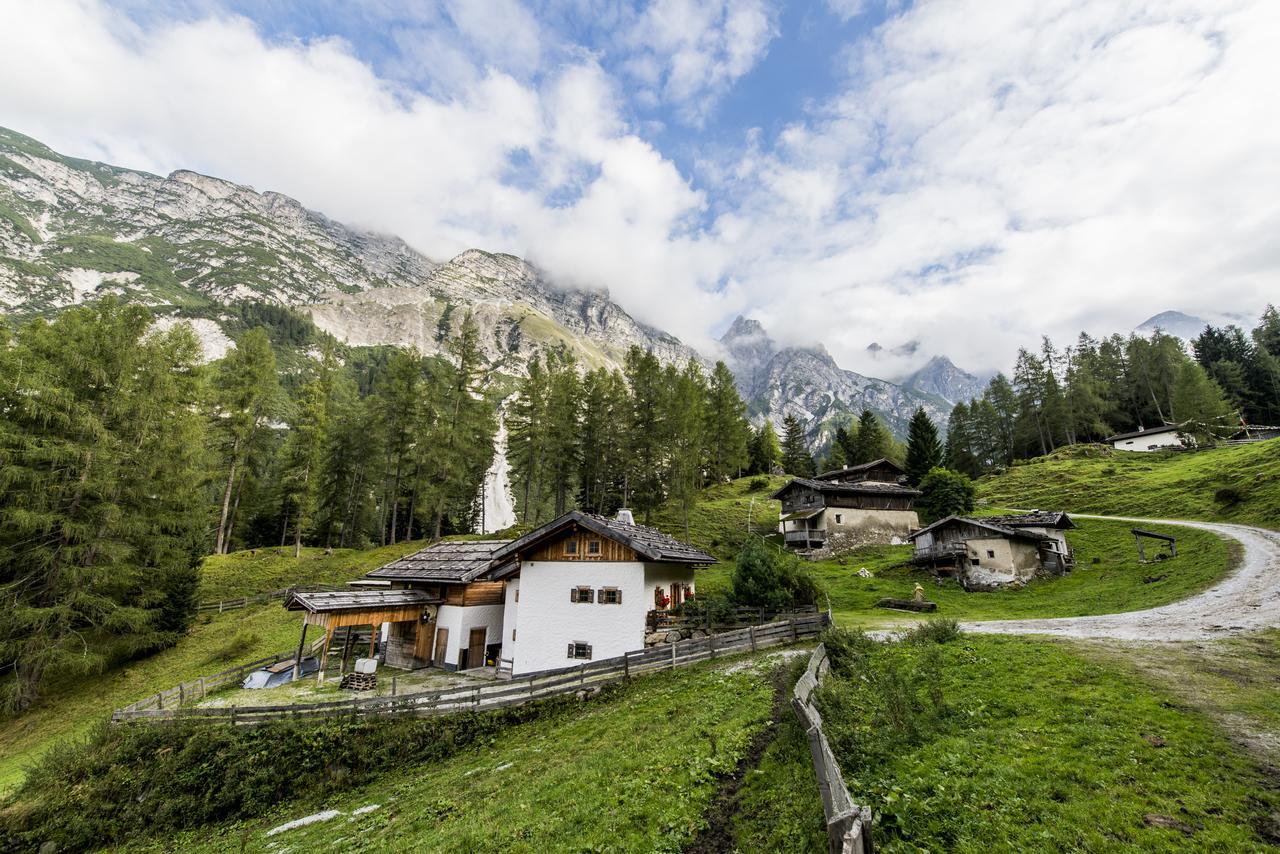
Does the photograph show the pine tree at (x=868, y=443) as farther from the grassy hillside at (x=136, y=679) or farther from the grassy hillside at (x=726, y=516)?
the grassy hillside at (x=136, y=679)

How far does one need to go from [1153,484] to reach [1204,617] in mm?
42113

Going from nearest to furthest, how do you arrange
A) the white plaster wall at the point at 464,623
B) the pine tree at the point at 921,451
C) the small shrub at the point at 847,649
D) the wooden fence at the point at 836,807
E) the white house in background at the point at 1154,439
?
the wooden fence at the point at 836,807 < the small shrub at the point at 847,649 < the white plaster wall at the point at 464,623 < the pine tree at the point at 921,451 < the white house in background at the point at 1154,439

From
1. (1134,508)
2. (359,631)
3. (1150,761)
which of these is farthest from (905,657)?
(1134,508)

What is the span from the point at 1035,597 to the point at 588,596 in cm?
2962

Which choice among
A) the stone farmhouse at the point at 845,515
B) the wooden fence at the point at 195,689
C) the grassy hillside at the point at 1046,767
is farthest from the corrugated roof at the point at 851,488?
the wooden fence at the point at 195,689

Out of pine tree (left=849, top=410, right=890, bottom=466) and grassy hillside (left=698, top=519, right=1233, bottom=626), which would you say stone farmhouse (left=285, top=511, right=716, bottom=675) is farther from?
pine tree (left=849, top=410, right=890, bottom=466)

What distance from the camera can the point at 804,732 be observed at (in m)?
11.0

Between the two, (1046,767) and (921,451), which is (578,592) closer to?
(1046,767)

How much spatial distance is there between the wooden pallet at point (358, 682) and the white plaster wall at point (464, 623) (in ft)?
12.7

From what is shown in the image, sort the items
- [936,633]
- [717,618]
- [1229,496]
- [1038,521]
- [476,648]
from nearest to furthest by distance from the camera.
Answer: [936,633]
[717,618]
[476,648]
[1038,521]
[1229,496]

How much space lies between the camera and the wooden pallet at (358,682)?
72.2 feet

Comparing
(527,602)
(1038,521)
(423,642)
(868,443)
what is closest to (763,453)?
(868,443)

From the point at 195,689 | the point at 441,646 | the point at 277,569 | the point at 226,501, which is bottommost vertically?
the point at 195,689

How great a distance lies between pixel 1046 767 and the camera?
8.30 meters
